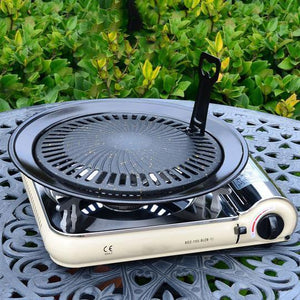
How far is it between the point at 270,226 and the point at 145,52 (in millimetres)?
1141

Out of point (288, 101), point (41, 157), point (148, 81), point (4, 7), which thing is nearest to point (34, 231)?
point (41, 157)

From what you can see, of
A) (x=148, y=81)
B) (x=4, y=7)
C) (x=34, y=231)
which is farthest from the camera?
(x=4, y=7)

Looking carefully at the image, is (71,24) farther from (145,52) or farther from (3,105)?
(3,105)

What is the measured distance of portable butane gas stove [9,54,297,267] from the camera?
947mm

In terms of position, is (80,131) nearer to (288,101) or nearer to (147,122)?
(147,122)

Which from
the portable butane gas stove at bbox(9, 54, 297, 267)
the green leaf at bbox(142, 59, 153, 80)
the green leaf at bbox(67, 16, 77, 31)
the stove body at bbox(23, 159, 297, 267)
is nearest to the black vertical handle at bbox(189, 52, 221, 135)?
the portable butane gas stove at bbox(9, 54, 297, 267)

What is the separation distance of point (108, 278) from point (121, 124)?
34 centimetres

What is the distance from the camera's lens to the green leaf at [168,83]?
71.4 inches

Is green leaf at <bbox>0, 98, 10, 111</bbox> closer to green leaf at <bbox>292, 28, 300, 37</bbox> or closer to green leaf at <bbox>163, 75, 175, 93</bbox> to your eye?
green leaf at <bbox>163, 75, 175, 93</bbox>

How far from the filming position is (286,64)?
6.57ft

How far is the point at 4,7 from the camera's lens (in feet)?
6.73

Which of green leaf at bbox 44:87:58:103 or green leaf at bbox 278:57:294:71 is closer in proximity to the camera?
green leaf at bbox 44:87:58:103

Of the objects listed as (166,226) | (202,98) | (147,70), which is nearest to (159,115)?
(202,98)

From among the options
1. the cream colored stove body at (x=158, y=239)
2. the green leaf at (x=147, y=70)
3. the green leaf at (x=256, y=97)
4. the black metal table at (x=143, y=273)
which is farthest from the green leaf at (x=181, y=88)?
the cream colored stove body at (x=158, y=239)
